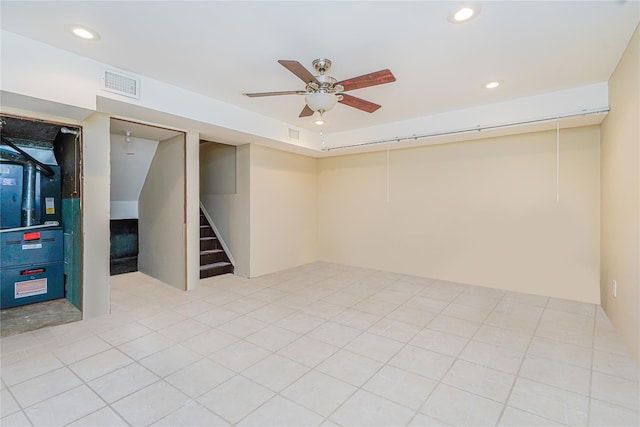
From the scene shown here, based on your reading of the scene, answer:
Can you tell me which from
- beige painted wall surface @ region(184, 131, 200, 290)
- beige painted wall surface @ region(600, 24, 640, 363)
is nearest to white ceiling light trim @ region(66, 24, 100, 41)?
beige painted wall surface @ region(184, 131, 200, 290)

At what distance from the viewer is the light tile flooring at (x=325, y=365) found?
1.80 m

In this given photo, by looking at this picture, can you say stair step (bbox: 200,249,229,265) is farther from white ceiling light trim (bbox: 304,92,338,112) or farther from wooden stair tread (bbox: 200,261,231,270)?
white ceiling light trim (bbox: 304,92,338,112)

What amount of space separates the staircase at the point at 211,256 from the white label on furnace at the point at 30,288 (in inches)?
73.4

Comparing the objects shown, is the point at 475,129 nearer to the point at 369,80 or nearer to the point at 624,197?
the point at 624,197

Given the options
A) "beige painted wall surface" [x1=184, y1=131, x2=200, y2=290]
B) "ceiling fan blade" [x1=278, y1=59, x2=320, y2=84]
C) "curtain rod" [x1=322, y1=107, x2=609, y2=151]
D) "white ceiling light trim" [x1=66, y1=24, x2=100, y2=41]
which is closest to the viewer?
"ceiling fan blade" [x1=278, y1=59, x2=320, y2=84]

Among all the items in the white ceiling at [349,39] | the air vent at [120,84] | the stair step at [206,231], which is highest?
the white ceiling at [349,39]

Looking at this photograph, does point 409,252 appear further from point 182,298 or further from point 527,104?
point 182,298

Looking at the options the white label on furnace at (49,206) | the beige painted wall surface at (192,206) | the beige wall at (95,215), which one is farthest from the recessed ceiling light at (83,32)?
the white label on furnace at (49,206)

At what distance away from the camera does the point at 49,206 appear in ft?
12.4

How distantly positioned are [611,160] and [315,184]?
4.35m

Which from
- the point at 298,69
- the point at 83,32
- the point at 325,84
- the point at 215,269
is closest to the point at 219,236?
the point at 215,269

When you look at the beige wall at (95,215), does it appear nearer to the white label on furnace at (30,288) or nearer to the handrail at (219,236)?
the white label on furnace at (30,288)

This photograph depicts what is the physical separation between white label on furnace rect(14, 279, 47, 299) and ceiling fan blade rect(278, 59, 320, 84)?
12.8 feet

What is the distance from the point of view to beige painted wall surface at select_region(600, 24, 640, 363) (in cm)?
230
